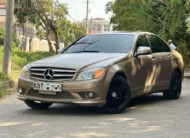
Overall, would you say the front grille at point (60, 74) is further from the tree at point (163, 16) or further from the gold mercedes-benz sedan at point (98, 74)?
the tree at point (163, 16)

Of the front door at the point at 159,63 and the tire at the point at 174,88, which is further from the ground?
the front door at the point at 159,63

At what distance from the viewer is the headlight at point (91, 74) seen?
6754 mm

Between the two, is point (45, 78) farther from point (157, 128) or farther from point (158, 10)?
point (158, 10)

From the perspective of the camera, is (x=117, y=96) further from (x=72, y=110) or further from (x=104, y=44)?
(x=104, y=44)

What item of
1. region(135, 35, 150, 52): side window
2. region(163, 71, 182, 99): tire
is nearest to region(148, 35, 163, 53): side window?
region(135, 35, 150, 52): side window

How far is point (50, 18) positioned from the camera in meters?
30.2

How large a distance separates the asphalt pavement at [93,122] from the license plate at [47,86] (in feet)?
1.63

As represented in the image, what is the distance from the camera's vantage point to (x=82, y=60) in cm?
709

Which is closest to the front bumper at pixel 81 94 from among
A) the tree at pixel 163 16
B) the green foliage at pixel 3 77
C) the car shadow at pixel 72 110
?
the car shadow at pixel 72 110

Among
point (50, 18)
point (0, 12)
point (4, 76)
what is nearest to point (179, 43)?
point (50, 18)

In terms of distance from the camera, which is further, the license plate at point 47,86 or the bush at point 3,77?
the bush at point 3,77

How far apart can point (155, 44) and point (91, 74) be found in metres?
2.78

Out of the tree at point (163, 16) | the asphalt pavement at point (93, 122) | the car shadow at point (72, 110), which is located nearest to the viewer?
the asphalt pavement at point (93, 122)

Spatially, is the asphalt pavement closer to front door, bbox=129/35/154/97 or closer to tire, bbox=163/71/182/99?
front door, bbox=129/35/154/97
